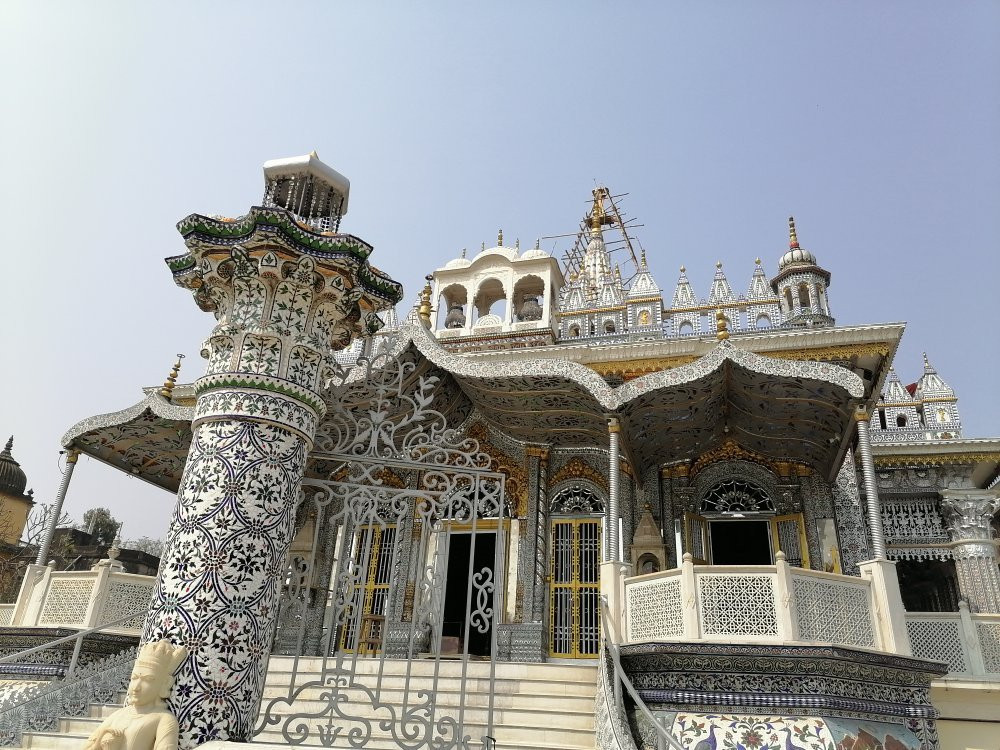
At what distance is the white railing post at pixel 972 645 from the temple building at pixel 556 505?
25mm

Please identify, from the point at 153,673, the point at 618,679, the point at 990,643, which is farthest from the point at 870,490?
the point at 153,673

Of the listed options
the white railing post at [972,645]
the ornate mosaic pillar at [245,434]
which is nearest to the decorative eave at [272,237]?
the ornate mosaic pillar at [245,434]

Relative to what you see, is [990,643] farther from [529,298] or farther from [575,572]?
[529,298]

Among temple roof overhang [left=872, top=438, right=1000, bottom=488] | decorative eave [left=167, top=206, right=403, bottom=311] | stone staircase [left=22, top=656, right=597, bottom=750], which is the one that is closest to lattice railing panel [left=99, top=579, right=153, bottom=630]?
stone staircase [left=22, top=656, right=597, bottom=750]

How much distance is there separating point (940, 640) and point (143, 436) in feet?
32.8

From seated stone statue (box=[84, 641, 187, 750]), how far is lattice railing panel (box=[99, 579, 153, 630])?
18.1 feet

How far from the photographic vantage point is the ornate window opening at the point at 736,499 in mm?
9836

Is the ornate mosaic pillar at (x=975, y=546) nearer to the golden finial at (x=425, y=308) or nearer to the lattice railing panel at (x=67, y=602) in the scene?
the golden finial at (x=425, y=308)

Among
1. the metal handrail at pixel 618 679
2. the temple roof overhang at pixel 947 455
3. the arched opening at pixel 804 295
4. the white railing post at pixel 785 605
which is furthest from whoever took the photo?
the arched opening at pixel 804 295

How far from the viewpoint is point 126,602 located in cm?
850

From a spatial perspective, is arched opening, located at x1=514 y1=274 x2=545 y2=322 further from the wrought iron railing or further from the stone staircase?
the wrought iron railing

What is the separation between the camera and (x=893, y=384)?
13.7 m

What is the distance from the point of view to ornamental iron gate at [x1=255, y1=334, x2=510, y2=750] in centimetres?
438

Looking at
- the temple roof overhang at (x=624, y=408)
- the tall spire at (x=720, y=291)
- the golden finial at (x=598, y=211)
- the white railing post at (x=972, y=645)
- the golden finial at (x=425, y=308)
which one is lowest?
the white railing post at (x=972, y=645)
